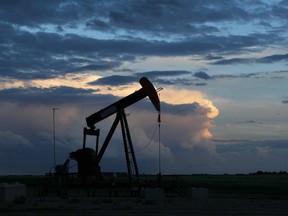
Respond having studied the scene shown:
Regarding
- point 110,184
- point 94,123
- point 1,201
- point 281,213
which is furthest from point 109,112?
point 281,213

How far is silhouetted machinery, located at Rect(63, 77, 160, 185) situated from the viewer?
43.4 meters

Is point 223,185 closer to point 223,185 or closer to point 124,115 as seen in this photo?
point 223,185

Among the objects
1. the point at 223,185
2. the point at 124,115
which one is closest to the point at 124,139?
the point at 124,115

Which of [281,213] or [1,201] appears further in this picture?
[1,201]

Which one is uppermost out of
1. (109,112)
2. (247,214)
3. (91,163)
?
(109,112)

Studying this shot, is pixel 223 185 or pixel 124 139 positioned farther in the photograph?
pixel 223 185

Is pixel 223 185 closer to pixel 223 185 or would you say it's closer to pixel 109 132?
pixel 223 185

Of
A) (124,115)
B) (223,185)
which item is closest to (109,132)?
(124,115)

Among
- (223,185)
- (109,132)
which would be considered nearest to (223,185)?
(223,185)

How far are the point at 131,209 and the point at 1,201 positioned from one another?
923cm

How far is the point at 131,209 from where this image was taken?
31000 millimetres

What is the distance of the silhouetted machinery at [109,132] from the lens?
142 ft

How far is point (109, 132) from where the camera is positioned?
45.4 meters

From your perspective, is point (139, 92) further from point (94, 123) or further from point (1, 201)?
A: point (1, 201)
